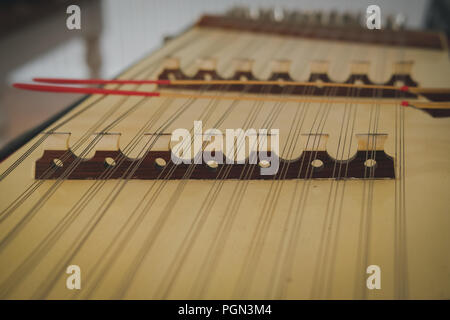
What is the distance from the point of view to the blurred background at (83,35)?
4371mm

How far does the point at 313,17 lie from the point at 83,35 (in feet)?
11.9

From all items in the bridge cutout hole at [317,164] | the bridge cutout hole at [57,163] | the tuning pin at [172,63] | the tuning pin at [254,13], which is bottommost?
the bridge cutout hole at [317,164]

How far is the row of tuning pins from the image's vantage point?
303cm

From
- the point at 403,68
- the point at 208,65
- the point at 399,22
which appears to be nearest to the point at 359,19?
the point at 399,22

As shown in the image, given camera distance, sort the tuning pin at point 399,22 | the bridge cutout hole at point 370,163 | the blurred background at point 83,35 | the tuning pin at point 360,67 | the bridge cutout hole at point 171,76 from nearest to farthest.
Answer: the bridge cutout hole at point 370,163 → the tuning pin at point 360,67 → the bridge cutout hole at point 171,76 → the tuning pin at point 399,22 → the blurred background at point 83,35

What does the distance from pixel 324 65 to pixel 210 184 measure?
96 centimetres

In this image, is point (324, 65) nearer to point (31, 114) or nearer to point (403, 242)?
point (403, 242)

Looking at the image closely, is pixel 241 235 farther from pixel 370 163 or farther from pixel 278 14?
pixel 278 14

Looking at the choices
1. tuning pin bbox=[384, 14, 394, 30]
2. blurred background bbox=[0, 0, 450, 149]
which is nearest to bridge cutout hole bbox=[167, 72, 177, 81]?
tuning pin bbox=[384, 14, 394, 30]

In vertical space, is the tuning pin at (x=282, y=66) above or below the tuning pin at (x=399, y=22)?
below

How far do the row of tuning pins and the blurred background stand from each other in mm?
728

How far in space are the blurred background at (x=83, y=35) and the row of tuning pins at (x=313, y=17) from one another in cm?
73

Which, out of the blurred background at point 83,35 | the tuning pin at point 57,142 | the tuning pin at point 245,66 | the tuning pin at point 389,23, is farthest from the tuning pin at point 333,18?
the tuning pin at point 57,142

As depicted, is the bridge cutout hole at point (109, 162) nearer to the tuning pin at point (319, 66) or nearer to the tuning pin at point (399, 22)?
the tuning pin at point (319, 66)
